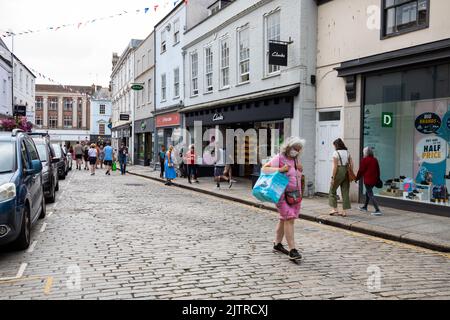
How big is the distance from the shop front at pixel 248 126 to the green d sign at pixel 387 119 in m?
2.98

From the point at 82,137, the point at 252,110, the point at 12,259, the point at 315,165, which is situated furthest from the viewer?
the point at 82,137

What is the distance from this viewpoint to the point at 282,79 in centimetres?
1461

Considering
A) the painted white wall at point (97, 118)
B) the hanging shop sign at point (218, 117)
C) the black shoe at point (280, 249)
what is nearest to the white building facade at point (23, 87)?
the hanging shop sign at point (218, 117)

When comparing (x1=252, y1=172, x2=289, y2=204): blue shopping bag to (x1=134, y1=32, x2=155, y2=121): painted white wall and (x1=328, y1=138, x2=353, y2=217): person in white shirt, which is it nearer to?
(x1=328, y1=138, x2=353, y2=217): person in white shirt

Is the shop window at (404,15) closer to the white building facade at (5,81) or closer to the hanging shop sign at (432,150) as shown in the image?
the hanging shop sign at (432,150)

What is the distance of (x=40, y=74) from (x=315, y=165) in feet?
72.9

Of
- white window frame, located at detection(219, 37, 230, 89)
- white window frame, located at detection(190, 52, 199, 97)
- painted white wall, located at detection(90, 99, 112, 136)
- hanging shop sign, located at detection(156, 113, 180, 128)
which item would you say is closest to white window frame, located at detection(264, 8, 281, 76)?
white window frame, located at detection(219, 37, 230, 89)

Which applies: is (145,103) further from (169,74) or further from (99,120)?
(99,120)

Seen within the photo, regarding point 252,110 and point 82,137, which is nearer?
point 252,110

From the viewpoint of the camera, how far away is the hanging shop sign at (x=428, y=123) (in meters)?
10.2

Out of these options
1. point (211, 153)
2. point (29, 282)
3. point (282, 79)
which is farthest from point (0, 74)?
point (29, 282)

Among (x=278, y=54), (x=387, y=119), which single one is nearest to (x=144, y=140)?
(x=278, y=54)

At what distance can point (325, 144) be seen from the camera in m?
13.3

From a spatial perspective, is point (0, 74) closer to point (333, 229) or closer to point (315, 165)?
point (315, 165)
